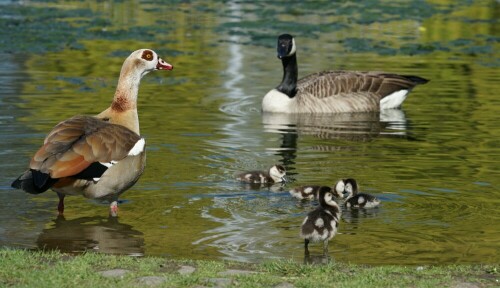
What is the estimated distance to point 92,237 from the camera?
11195mm

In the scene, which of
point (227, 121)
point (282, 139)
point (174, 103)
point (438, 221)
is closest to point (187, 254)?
point (438, 221)

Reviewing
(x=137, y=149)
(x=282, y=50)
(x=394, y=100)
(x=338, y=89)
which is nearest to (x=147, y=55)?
(x=137, y=149)

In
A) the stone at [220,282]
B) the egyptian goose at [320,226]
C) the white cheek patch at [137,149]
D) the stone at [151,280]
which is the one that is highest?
the white cheek patch at [137,149]

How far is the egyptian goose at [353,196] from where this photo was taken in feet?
40.3

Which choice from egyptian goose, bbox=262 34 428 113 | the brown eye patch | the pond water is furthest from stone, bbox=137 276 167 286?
egyptian goose, bbox=262 34 428 113

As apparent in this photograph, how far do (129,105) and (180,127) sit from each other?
16.8 feet

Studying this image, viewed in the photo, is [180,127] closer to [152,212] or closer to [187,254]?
[152,212]

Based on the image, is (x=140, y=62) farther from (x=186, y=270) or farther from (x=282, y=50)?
(x=282, y=50)

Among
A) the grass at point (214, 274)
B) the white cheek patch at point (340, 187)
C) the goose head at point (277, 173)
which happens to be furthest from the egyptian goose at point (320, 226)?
the goose head at point (277, 173)

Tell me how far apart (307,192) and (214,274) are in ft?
13.9

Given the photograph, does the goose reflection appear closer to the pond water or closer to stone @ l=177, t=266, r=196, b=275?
the pond water

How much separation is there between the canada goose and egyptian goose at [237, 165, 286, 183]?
0.79 meters

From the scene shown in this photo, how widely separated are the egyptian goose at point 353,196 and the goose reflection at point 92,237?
2.64 metres

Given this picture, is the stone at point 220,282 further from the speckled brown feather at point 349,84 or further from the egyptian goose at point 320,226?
the speckled brown feather at point 349,84
